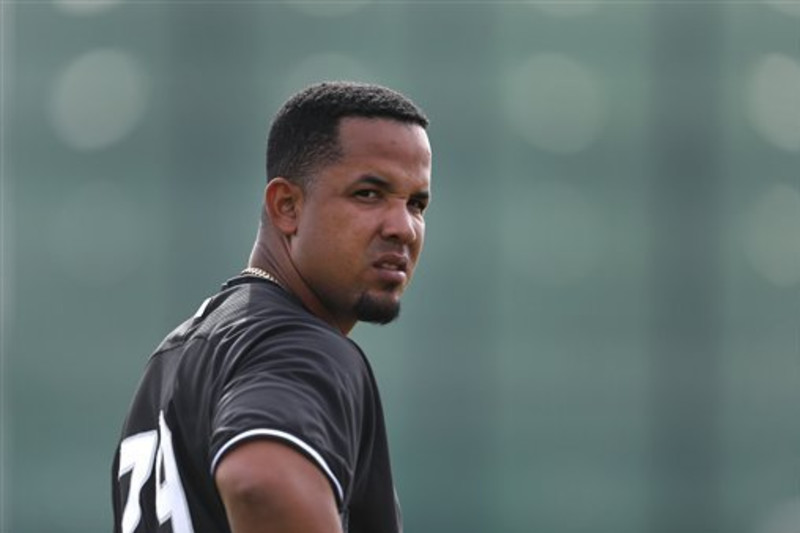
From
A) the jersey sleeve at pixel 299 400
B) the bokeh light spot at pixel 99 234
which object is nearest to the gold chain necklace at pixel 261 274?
the jersey sleeve at pixel 299 400

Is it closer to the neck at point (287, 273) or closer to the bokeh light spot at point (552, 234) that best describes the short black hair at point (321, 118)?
the neck at point (287, 273)

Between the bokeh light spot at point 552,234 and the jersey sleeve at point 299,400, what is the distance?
1801 centimetres

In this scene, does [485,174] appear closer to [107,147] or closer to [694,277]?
[694,277]

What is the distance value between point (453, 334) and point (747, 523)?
414cm

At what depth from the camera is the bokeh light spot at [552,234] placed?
2108 centimetres

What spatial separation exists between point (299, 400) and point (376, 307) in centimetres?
65

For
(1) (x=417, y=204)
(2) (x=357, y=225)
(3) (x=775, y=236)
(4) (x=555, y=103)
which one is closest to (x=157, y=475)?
(2) (x=357, y=225)

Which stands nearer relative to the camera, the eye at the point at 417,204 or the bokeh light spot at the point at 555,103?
the eye at the point at 417,204

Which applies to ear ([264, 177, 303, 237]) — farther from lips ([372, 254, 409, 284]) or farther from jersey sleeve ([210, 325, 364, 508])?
jersey sleeve ([210, 325, 364, 508])

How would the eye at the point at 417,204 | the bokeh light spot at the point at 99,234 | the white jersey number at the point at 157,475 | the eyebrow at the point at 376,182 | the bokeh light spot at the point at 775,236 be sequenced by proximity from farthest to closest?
the bokeh light spot at the point at 99,234 → the bokeh light spot at the point at 775,236 → the eye at the point at 417,204 → the eyebrow at the point at 376,182 → the white jersey number at the point at 157,475

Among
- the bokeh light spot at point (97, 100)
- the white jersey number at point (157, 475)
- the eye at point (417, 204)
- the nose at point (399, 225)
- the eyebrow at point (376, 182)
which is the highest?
the eyebrow at point (376, 182)

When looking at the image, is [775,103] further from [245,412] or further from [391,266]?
[245,412]

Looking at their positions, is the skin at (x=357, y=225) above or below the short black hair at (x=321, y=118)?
below

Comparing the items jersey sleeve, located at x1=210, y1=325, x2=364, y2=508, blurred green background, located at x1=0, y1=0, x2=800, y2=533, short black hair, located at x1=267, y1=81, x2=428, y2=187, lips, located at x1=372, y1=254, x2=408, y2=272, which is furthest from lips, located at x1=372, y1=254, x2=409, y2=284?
blurred green background, located at x1=0, y1=0, x2=800, y2=533
